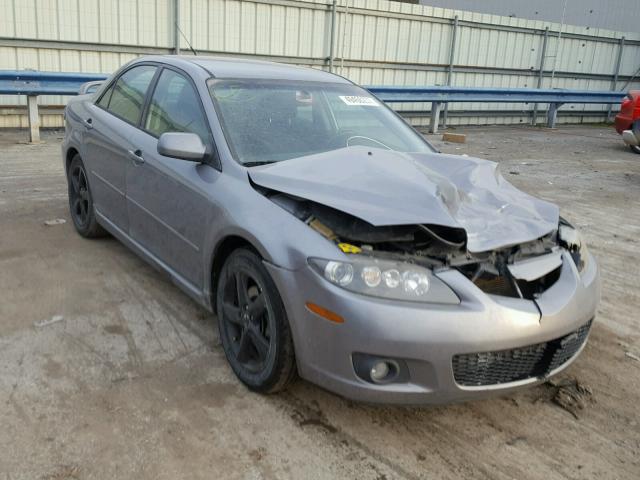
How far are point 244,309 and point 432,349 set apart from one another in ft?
3.32

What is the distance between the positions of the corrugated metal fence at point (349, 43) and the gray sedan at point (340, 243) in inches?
161

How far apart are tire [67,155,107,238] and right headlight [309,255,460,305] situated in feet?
9.93

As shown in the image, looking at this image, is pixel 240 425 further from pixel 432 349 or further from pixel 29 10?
pixel 29 10

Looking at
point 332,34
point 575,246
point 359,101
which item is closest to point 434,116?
point 332,34

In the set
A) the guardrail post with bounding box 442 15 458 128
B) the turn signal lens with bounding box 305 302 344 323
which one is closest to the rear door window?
the turn signal lens with bounding box 305 302 344 323

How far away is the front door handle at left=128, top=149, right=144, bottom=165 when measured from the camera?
395cm

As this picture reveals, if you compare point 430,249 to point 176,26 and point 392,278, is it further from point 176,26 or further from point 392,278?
point 176,26

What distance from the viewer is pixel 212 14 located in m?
11.6

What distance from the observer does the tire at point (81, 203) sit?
5.00m

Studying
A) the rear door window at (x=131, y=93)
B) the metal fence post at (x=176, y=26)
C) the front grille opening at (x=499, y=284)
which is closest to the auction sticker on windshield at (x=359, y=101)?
the rear door window at (x=131, y=93)

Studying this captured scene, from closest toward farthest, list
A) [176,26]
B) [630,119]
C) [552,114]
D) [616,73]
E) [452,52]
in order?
[176,26] < [630,119] < [452,52] < [552,114] < [616,73]

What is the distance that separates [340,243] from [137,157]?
190 centimetres

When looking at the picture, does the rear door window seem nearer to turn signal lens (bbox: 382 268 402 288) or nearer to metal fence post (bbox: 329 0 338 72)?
turn signal lens (bbox: 382 268 402 288)

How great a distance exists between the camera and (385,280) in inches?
100
